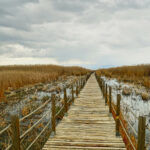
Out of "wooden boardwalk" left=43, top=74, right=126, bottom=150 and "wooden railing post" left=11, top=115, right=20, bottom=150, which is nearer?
"wooden railing post" left=11, top=115, right=20, bottom=150

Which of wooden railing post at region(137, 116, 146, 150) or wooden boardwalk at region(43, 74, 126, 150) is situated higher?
wooden railing post at region(137, 116, 146, 150)

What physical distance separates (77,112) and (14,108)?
3.48 m

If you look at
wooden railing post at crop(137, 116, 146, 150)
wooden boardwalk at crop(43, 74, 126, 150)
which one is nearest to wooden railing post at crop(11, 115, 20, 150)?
wooden boardwalk at crop(43, 74, 126, 150)

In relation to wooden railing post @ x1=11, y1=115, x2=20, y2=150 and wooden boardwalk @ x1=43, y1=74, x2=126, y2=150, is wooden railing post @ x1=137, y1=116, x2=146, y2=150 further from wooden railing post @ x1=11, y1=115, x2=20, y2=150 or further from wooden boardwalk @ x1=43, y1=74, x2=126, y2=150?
wooden railing post @ x1=11, y1=115, x2=20, y2=150

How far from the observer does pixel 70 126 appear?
545cm

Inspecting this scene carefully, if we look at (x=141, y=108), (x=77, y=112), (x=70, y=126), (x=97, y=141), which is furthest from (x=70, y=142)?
(x=141, y=108)

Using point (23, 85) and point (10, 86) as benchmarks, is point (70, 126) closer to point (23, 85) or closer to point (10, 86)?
point (10, 86)

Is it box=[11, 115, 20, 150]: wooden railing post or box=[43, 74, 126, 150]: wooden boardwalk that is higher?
box=[11, 115, 20, 150]: wooden railing post

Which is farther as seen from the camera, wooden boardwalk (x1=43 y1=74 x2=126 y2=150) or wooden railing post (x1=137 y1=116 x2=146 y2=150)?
wooden boardwalk (x1=43 y1=74 x2=126 y2=150)

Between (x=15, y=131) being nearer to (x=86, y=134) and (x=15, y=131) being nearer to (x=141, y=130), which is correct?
(x=141, y=130)

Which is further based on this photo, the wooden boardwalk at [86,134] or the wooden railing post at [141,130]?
the wooden boardwalk at [86,134]

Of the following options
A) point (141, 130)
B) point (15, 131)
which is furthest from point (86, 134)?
point (15, 131)

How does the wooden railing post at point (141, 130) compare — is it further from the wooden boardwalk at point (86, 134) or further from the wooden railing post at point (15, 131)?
the wooden railing post at point (15, 131)

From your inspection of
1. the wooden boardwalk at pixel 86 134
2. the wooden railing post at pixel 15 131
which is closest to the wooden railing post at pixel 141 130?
the wooden boardwalk at pixel 86 134
